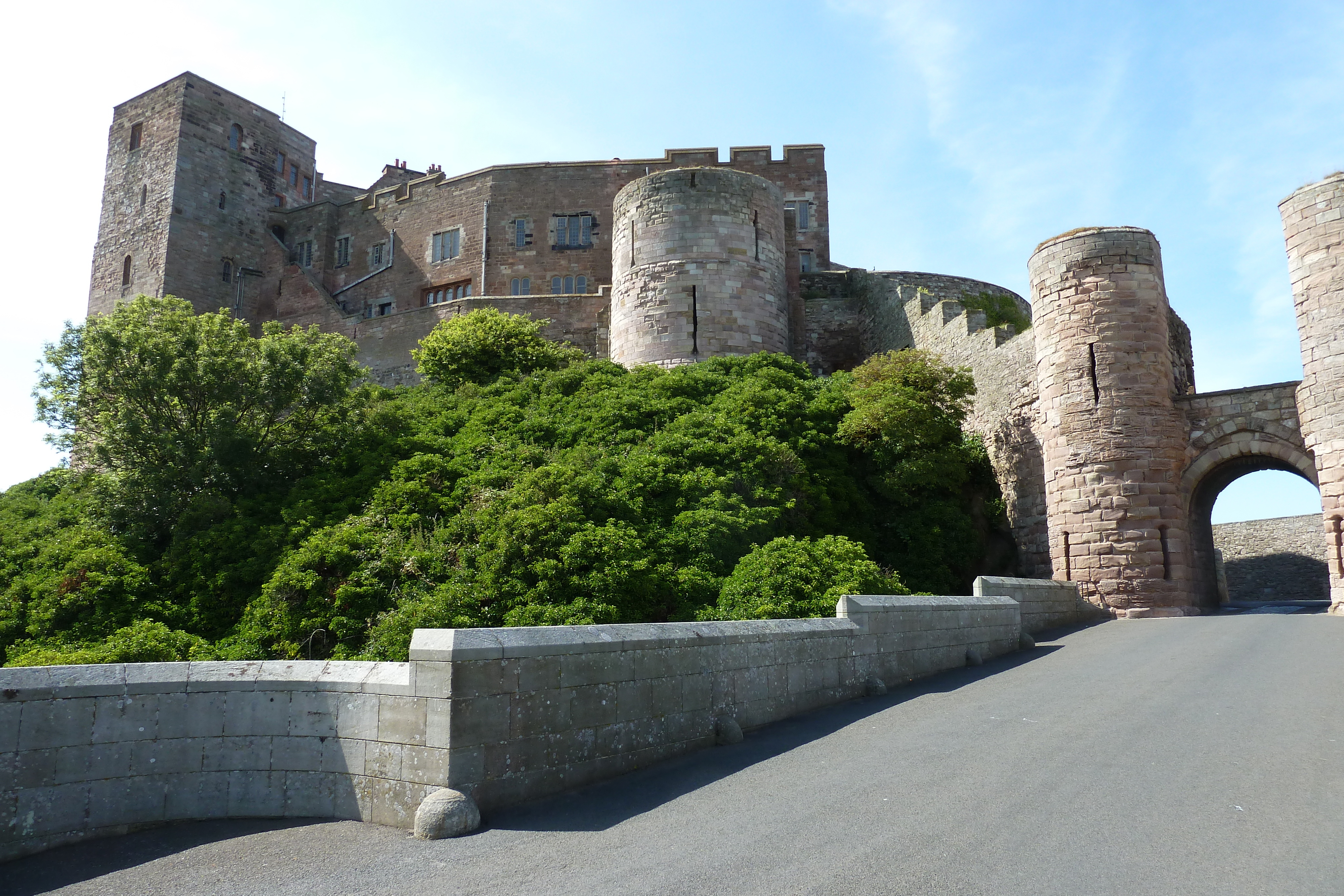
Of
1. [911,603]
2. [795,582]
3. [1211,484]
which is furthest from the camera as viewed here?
[1211,484]

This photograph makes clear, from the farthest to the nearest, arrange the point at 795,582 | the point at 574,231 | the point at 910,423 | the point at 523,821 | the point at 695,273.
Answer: the point at 574,231 < the point at 695,273 < the point at 910,423 < the point at 795,582 < the point at 523,821

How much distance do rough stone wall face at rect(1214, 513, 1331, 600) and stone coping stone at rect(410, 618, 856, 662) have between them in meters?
28.0

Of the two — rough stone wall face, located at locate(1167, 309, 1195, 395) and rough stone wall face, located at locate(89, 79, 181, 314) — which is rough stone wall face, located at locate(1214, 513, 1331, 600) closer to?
rough stone wall face, located at locate(1167, 309, 1195, 395)

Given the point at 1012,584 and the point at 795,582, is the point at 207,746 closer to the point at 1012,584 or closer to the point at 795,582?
the point at 795,582

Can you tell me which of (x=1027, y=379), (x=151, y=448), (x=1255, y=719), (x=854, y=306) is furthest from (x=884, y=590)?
(x=854, y=306)

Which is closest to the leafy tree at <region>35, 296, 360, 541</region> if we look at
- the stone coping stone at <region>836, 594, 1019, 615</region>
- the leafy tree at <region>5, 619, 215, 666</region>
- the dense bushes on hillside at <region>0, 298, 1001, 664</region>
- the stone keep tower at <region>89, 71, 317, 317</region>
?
the dense bushes on hillside at <region>0, 298, 1001, 664</region>

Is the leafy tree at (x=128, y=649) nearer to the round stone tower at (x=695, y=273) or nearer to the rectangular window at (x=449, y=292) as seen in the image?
the round stone tower at (x=695, y=273)

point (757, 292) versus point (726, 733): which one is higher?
point (757, 292)

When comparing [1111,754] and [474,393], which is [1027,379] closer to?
[474,393]

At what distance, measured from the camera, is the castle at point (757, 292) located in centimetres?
1769

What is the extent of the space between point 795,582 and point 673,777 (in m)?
6.05

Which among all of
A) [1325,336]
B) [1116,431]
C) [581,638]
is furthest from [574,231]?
[581,638]

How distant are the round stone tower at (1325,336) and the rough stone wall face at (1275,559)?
1437 centimetres

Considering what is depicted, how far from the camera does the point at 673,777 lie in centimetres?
618
